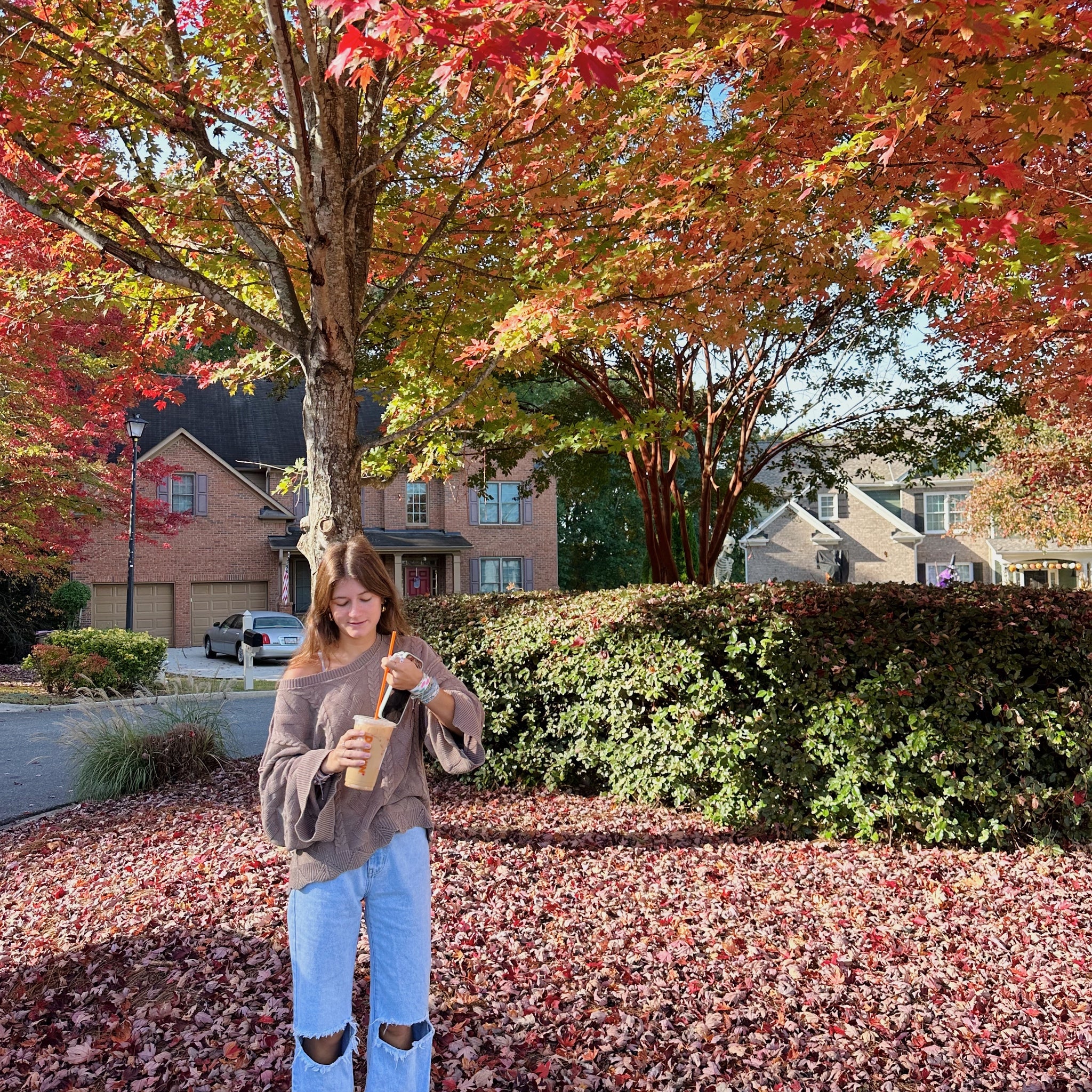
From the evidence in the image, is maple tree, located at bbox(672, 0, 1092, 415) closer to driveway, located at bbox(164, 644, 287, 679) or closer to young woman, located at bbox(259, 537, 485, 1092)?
young woman, located at bbox(259, 537, 485, 1092)

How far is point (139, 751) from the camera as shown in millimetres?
7500

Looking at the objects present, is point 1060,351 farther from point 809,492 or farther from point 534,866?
point 534,866

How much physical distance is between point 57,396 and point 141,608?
14.6 meters

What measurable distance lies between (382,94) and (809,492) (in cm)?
1111

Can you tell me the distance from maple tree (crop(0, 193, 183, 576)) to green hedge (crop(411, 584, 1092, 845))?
489 centimetres

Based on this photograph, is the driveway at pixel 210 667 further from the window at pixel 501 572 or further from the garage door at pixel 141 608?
the window at pixel 501 572

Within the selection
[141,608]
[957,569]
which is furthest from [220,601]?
[957,569]

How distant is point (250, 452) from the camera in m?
32.4

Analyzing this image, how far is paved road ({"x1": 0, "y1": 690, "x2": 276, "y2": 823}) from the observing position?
777cm

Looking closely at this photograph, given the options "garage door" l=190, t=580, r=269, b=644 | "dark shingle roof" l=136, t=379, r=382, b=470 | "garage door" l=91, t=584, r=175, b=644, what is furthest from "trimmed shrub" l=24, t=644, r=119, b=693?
"dark shingle roof" l=136, t=379, r=382, b=470

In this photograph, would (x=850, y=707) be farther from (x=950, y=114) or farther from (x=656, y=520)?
(x=656, y=520)

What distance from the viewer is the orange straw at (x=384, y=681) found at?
2.32 m

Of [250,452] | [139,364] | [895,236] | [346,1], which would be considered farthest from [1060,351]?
[250,452]

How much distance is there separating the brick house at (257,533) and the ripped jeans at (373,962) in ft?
81.3
